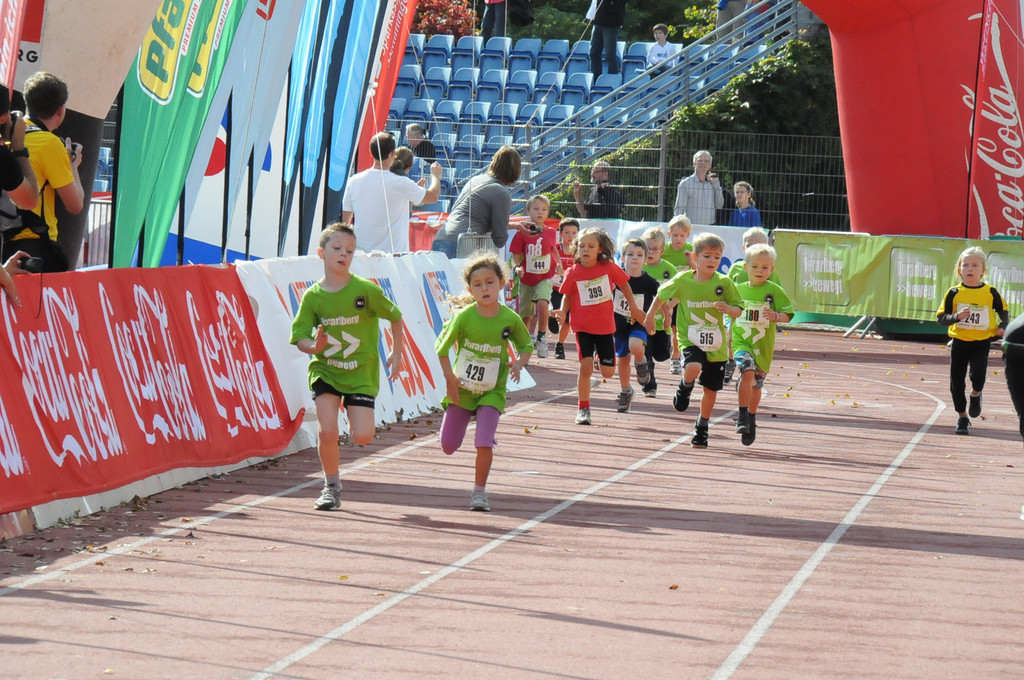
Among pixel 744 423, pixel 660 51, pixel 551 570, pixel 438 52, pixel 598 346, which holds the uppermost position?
pixel 438 52

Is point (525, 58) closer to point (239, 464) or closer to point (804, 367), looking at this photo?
point (804, 367)

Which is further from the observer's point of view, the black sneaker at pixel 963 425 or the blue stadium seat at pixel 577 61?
the blue stadium seat at pixel 577 61

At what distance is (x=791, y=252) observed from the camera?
75.8 feet

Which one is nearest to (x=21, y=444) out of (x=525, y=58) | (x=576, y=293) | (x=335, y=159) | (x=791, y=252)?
(x=576, y=293)

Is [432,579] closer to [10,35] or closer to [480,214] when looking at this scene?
[10,35]

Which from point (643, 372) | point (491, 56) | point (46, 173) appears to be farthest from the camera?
point (491, 56)

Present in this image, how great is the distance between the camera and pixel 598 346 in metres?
13.8

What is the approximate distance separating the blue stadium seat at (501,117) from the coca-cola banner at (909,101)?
7358mm

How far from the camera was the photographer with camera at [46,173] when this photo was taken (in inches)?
337

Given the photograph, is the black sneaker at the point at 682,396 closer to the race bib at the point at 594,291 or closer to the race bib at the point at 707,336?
the race bib at the point at 707,336

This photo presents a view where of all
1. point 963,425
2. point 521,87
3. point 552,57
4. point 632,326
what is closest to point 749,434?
point 963,425

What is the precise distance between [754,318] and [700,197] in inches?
457

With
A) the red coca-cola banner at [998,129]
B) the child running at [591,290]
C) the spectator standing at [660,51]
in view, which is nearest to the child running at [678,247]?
the child running at [591,290]

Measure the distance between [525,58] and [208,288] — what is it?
2323cm
